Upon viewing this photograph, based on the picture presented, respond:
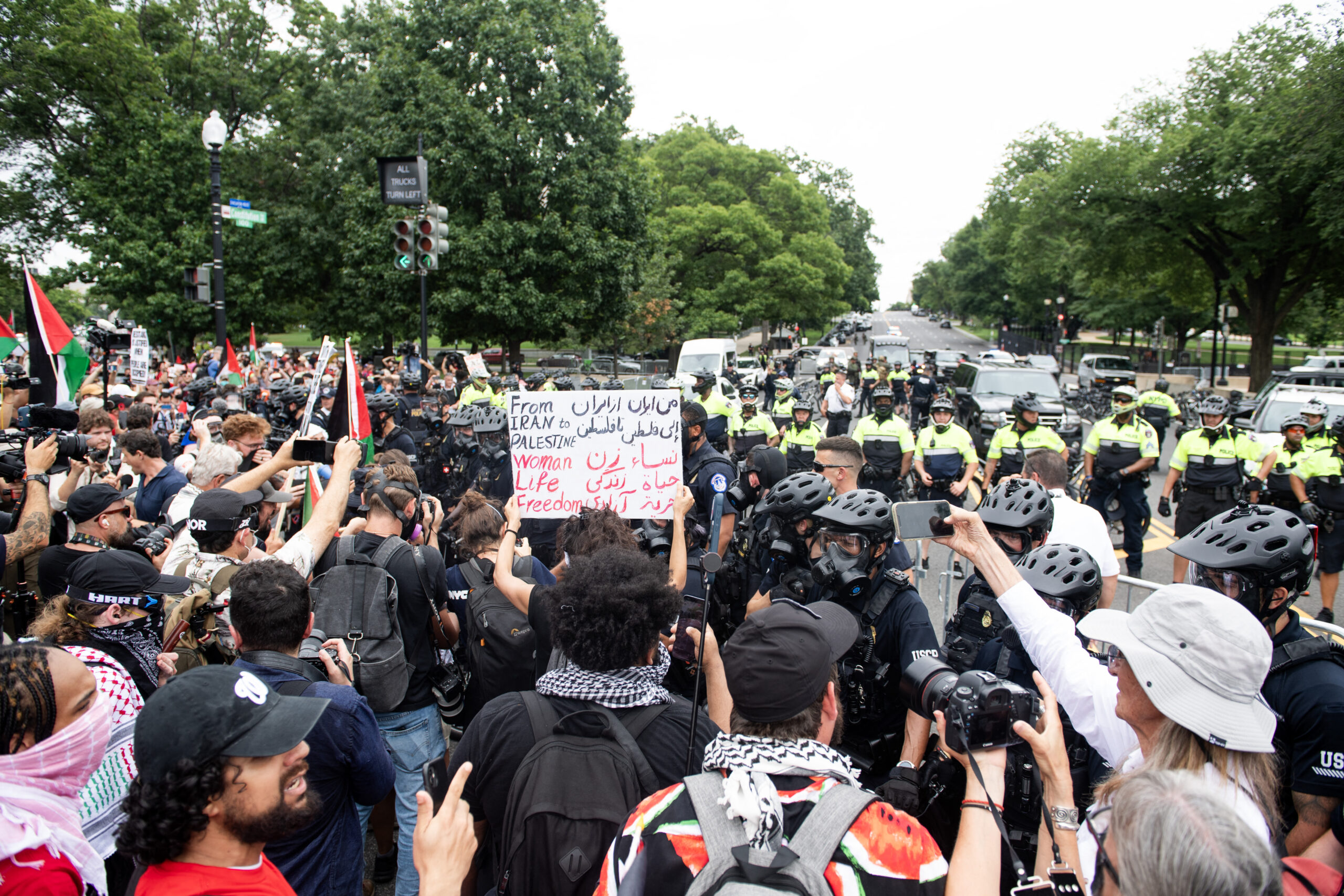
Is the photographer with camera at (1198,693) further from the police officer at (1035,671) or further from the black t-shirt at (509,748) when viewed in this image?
the black t-shirt at (509,748)

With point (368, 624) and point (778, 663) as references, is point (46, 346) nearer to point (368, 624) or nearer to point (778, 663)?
point (368, 624)

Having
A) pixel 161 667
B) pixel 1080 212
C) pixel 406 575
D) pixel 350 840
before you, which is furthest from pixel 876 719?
pixel 1080 212

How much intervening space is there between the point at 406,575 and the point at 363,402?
3546 mm

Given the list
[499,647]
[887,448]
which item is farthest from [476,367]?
[499,647]

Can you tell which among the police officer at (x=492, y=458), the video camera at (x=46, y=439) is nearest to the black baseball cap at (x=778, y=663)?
the video camera at (x=46, y=439)

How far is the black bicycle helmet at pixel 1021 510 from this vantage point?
396 cm

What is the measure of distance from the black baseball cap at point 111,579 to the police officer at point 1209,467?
8950mm

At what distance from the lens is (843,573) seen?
338 centimetres

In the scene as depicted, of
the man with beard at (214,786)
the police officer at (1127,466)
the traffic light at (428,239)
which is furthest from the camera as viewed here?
the traffic light at (428,239)

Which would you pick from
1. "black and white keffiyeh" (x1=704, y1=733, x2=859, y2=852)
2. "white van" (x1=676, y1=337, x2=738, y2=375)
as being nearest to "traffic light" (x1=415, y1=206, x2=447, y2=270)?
"black and white keffiyeh" (x1=704, y1=733, x2=859, y2=852)

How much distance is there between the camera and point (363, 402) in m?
7.05

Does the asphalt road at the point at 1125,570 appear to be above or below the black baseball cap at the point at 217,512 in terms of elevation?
below

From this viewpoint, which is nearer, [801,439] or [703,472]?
[703,472]

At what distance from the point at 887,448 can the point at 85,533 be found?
7568 mm
